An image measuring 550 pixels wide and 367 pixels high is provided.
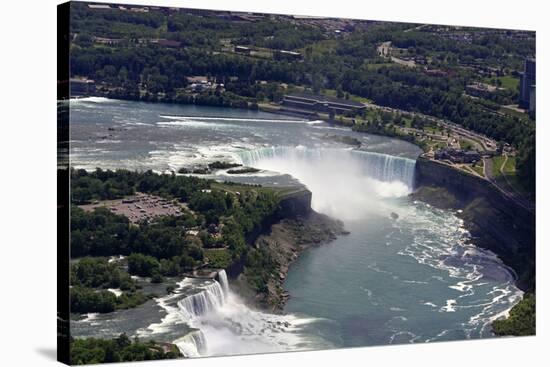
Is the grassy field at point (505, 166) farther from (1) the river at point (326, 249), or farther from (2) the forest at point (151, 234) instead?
(2) the forest at point (151, 234)

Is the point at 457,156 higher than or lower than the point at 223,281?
higher

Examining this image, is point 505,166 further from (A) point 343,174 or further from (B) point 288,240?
(B) point 288,240

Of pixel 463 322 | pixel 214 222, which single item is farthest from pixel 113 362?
pixel 463 322

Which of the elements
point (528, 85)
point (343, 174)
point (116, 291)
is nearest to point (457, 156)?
point (528, 85)

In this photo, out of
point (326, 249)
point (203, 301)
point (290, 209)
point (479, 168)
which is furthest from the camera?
point (479, 168)

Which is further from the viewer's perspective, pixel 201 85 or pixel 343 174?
pixel 343 174

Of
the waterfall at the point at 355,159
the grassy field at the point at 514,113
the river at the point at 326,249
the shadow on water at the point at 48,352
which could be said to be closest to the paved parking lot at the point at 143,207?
the river at the point at 326,249

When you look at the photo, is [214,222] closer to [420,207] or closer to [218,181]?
[218,181]
